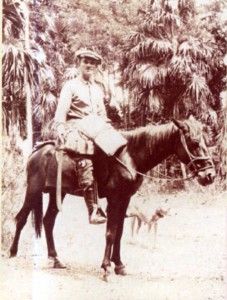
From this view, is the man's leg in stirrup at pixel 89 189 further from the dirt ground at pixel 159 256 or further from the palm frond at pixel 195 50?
the palm frond at pixel 195 50

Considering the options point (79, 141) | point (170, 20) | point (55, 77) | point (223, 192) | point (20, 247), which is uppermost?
point (170, 20)

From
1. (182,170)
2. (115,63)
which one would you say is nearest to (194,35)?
(115,63)

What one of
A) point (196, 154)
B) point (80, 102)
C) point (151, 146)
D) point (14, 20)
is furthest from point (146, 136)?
point (14, 20)

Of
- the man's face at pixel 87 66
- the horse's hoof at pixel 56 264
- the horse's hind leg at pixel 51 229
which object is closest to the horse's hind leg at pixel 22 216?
the horse's hind leg at pixel 51 229

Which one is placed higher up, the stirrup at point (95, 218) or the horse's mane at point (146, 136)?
the horse's mane at point (146, 136)

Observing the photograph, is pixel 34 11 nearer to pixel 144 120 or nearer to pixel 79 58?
pixel 79 58

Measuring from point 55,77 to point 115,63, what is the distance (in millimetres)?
331

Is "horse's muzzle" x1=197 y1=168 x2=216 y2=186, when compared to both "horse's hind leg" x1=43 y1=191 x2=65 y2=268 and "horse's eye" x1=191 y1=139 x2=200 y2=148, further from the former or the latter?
"horse's hind leg" x1=43 y1=191 x2=65 y2=268

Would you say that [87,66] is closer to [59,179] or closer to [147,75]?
[147,75]

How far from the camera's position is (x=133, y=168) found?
366cm

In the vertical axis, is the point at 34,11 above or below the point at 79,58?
above

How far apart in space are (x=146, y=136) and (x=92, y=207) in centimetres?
47

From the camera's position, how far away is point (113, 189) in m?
3.65

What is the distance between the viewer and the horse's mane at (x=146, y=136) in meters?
3.65
